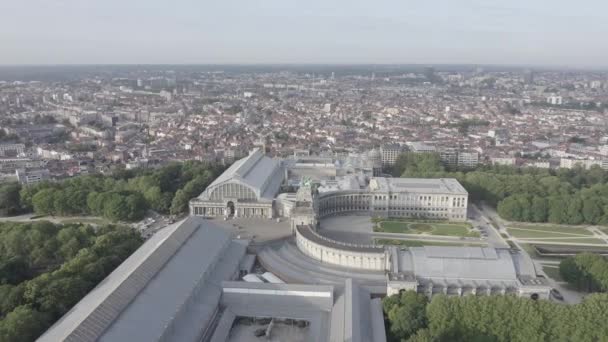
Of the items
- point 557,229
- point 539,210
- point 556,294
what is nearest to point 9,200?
point 556,294

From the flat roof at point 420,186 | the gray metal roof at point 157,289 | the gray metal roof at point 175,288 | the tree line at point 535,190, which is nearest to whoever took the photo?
the gray metal roof at point 157,289

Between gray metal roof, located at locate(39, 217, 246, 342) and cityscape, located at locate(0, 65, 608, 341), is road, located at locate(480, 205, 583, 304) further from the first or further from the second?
gray metal roof, located at locate(39, 217, 246, 342)

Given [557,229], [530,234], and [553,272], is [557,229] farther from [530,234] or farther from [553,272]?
[553,272]

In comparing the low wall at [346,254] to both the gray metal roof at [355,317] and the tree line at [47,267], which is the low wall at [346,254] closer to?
the gray metal roof at [355,317]

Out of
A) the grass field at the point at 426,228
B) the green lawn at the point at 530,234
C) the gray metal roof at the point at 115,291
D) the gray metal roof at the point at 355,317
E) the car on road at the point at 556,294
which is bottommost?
the car on road at the point at 556,294

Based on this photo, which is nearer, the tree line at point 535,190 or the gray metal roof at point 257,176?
the tree line at point 535,190

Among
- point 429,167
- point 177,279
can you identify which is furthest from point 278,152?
point 177,279

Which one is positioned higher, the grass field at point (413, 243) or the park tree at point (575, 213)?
the park tree at point (575, 213)

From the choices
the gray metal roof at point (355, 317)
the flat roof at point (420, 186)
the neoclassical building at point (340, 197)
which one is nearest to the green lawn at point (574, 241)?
the neoclassical building at point (340, 197)

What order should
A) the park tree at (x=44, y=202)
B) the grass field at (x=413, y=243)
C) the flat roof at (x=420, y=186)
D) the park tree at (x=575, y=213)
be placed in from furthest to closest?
the flat roof at (x=420, y=186)
the park tree at (x=44, y=202)
the park tree at (x=575, y=213)
the grass field at (x=413, y=243)
